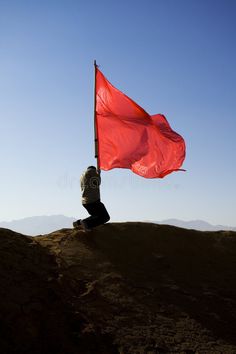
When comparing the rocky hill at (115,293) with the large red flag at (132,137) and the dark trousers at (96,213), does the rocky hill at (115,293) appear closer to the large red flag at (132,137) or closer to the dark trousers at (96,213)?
the dark trousers at (96,213)

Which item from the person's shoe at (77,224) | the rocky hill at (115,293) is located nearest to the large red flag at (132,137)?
the person's shoe at (77,224)

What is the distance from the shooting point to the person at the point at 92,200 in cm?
961

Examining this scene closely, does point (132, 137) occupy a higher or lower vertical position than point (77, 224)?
higher

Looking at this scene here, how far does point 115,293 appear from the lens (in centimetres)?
747

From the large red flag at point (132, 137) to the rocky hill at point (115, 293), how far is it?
1.92 m

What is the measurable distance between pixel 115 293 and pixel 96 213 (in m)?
2.65

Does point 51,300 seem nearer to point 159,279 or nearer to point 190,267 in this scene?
point 159,279

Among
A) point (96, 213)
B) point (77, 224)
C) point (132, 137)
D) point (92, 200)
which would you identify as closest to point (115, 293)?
point (96, 213)

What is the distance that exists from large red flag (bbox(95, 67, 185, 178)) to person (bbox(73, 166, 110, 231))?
685mm

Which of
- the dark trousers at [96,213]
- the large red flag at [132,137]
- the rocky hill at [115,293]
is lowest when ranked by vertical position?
the rocky hill at [115,293]

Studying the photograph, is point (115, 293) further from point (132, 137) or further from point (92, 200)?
point (132, 137)

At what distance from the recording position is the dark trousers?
963 centimetres

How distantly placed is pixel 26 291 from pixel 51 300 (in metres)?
0.49

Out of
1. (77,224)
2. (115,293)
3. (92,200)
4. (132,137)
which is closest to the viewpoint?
(115,293)
